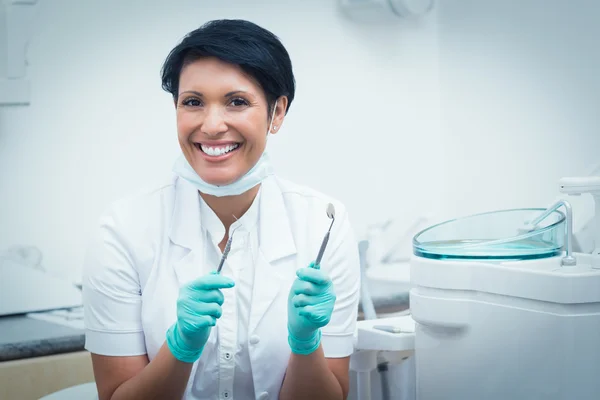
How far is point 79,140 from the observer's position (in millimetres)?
2037

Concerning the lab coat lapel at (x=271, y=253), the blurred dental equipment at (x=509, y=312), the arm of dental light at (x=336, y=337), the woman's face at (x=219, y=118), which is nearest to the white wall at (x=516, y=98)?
the blurred dental equipment at (x=509, y=312)

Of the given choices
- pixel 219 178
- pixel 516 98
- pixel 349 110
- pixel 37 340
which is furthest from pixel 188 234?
pixel 516 98

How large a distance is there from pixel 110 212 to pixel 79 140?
2.42 feet

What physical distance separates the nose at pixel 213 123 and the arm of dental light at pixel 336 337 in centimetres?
31

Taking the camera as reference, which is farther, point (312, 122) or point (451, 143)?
point (451, 143)

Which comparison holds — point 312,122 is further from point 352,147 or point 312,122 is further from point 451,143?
point 451,143

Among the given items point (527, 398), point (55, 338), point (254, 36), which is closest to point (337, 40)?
point (254, 36)

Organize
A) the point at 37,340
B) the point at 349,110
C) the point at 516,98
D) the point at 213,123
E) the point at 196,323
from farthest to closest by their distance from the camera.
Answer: the point at 349,110
the point at 516,98
the point at 37,340
the point at 213,123
the point at 196,323

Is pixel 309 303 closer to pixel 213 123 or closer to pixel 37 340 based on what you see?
pixel 213 123

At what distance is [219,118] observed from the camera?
51.1 inches

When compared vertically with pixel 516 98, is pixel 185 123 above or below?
below

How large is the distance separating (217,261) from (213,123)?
0.28 m

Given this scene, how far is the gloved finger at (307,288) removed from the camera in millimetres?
1209

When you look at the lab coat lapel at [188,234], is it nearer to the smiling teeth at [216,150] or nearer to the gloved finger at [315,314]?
the smiling teeth at [216,150]
